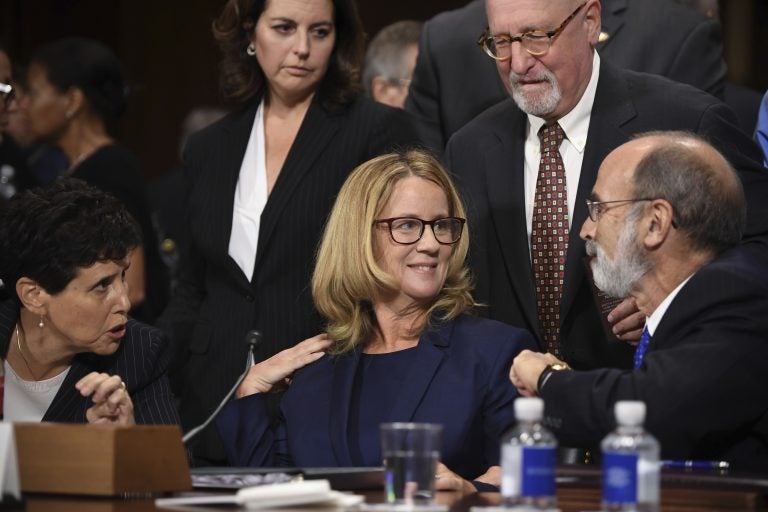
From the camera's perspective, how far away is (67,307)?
3.16 m

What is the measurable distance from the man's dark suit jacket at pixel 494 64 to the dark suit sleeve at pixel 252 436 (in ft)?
3.85

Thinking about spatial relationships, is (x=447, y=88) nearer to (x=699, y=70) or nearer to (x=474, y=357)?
(x=699, y=70)

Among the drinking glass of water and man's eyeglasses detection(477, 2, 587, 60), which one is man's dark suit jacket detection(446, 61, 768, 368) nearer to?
man's eyeglasses detection(477, 2, 587, 60)

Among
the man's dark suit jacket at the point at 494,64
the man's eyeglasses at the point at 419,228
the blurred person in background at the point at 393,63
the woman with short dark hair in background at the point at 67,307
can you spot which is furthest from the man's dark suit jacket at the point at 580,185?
the blurred person in background at the point at 393,63

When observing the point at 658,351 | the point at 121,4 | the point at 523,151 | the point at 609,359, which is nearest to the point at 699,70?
the point at 523,151

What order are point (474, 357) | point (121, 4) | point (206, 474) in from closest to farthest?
point (206, 474) → point (474, 357) → point (121, 4)

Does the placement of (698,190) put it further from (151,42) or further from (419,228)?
(151,42)

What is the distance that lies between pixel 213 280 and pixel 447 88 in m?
0.88

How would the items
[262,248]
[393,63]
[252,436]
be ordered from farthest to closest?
1. [393,63]
2. [262,248]
3. [252,436]

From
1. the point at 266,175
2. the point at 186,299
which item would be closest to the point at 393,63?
the point at 266,175

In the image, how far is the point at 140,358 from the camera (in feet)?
10.5

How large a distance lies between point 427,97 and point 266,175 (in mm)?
608

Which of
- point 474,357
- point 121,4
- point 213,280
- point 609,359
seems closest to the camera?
point 474,357

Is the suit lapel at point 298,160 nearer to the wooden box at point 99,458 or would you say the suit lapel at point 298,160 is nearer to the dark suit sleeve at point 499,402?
the dark suit sleeve at point 499,402
